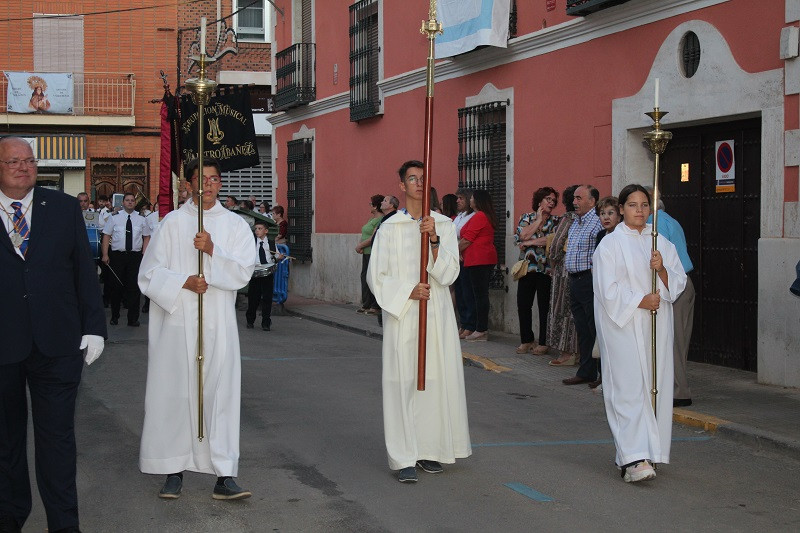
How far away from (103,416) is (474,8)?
337 inches

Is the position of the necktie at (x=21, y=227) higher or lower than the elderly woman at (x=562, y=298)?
higher

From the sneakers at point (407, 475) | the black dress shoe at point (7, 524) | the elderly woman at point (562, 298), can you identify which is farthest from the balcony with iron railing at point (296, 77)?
the black dress shoe at point (7, 524)

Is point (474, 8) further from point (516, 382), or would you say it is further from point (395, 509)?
point (395, 509)

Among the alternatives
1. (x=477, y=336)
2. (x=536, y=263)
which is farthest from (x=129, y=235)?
(x=536, y=263)

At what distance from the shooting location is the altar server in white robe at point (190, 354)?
22.0ft

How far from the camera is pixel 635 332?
743 centimetres

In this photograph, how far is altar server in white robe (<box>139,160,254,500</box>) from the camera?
6.70 meters

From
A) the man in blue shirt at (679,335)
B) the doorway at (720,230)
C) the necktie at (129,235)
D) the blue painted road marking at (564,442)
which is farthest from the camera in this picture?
the necktie at (129,235)

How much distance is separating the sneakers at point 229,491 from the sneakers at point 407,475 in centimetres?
98

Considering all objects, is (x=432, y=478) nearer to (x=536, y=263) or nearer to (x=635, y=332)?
(x=635, y=332)

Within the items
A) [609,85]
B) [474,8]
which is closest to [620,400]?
[609,85]

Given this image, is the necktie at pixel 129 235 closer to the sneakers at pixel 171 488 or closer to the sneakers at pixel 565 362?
the sneakers at pixel 565 362

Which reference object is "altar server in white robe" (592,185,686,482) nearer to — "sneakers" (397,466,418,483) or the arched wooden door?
"sneakers" (397,466,418,483)

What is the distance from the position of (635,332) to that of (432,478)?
62.0 inches
